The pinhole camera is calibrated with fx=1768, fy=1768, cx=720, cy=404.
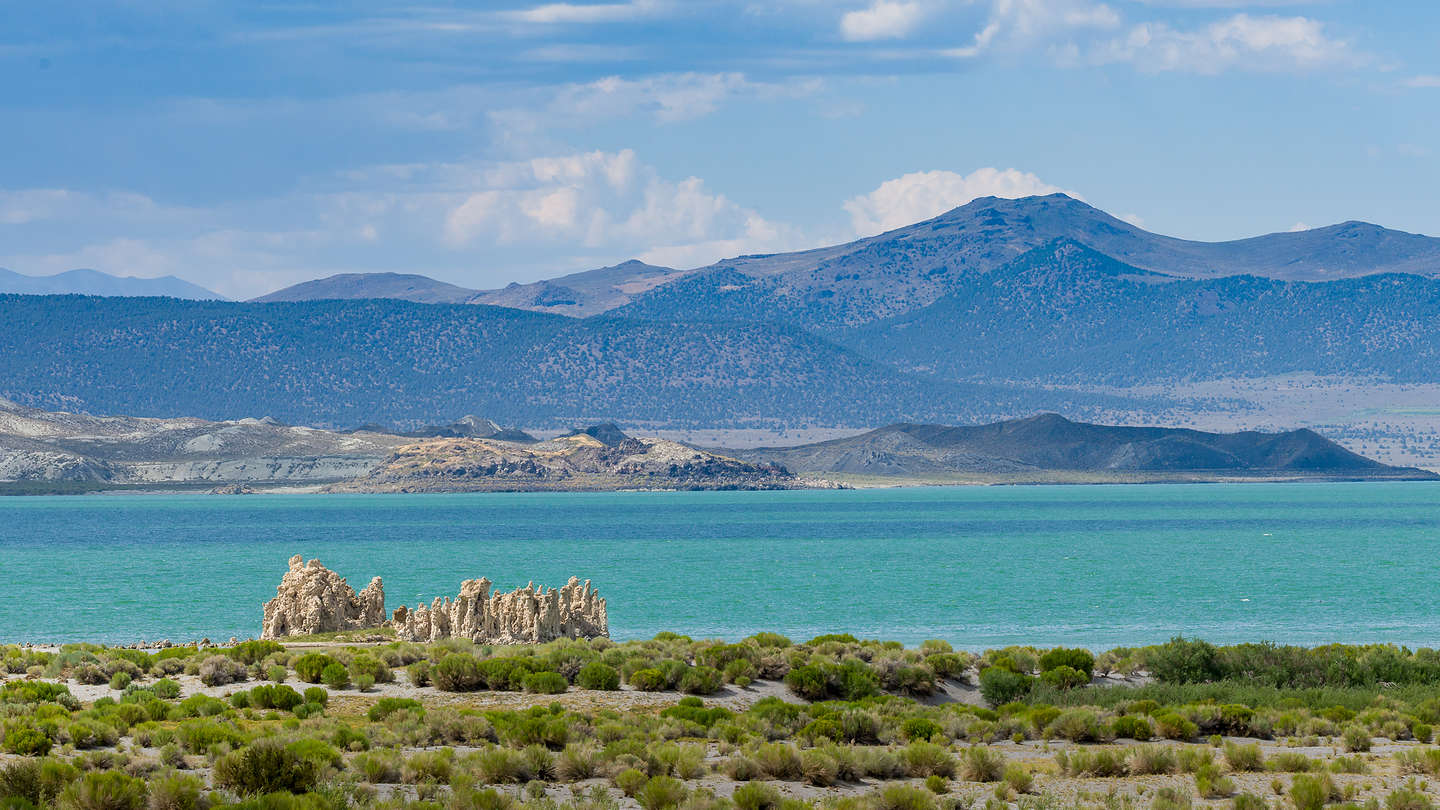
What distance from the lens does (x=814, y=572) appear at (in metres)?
95.0

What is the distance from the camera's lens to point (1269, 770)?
25.4 metres

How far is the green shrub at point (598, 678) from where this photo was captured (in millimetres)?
33656

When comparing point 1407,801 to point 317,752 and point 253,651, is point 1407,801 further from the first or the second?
point 253,651

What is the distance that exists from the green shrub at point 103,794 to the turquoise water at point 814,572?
120 feet

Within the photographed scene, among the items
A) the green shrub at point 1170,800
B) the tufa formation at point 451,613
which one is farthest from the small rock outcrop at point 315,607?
the green shrub at point 1170,800

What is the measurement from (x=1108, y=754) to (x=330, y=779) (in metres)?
11.0

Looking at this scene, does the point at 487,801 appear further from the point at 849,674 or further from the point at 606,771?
the point at 849,674

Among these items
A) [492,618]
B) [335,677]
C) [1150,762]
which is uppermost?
[492,618]

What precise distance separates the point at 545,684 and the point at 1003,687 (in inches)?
350

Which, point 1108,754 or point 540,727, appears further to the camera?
point 540,727

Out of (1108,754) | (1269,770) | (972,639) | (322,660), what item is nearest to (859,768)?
(1108,754)

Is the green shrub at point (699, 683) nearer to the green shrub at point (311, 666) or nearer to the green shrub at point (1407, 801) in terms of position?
the green shrub at point (311, 666)

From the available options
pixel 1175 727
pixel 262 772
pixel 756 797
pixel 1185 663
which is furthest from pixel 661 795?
pixel 1185 663

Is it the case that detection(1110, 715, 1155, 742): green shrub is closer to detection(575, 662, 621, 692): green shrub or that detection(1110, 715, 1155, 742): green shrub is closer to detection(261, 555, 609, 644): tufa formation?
detection(575, 662, 621, 692): green shrub
